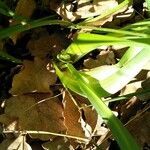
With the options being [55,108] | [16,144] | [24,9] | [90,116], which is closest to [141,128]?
[90,116]

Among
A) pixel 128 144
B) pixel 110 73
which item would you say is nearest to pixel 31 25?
pixel 110 73

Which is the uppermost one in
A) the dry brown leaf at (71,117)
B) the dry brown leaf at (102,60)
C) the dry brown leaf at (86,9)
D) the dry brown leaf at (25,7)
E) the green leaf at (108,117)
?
the dry brown leaf at (25,7)

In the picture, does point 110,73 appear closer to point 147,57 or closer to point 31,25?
point 147,57

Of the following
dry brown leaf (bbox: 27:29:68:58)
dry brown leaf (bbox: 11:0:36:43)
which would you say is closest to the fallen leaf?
dry brown leaf (bbox: 27:29:68:58)

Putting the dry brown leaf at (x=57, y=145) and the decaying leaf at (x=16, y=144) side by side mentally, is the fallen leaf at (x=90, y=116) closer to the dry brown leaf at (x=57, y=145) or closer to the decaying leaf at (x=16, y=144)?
the dry brown leaf at (x=57, y=145)

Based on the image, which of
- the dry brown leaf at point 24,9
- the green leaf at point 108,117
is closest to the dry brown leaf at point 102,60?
the green leaf at point 108,117

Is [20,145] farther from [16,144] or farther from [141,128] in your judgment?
[141,128]
